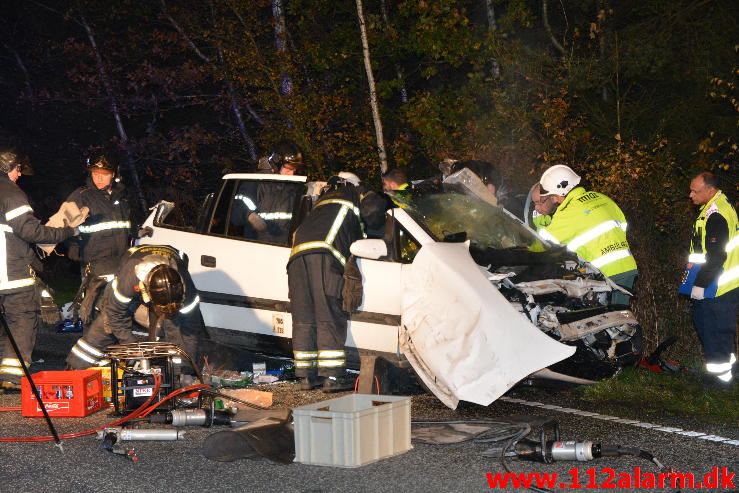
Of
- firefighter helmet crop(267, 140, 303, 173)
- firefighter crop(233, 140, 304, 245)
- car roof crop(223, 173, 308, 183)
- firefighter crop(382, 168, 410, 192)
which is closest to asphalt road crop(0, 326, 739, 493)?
firefighter crop(233, 140, 304, 245)

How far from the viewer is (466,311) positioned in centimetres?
655

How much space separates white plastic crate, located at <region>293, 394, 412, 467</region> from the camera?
542cm

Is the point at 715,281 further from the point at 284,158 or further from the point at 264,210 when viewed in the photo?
the point at 284,158

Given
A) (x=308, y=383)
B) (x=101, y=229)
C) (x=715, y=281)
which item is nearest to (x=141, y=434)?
(x=308, y=383)

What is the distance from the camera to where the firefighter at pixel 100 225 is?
8648 millimetres

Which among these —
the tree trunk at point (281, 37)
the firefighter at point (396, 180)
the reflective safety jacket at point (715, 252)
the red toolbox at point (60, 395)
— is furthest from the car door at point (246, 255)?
the tree trunk at point (281, 37)

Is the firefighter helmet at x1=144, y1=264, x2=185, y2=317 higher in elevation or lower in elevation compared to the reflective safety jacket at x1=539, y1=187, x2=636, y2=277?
lower

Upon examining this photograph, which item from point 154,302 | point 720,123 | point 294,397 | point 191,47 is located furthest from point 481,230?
point 191,47

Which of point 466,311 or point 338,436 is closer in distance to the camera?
point 338,436

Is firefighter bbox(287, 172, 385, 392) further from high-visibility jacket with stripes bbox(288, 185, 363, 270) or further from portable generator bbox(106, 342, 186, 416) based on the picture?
portable generator bbox(106, 342, 186, 416)

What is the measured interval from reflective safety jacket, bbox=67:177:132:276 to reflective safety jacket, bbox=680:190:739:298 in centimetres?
497

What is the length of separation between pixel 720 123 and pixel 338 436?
13085mm

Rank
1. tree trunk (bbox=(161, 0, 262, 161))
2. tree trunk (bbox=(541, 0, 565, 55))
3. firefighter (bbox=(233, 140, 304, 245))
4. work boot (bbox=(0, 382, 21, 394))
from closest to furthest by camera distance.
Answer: work boot (bbox=(0, 382, 21, 394)) < firefighter (bbox=(233, 140, 304, 245)) < tree trunk (bbox=(541, 0, 565, 55)) < tree trunk (bbox=(161, 0, 262, 161))

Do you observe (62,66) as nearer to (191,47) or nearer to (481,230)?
(191,47)
